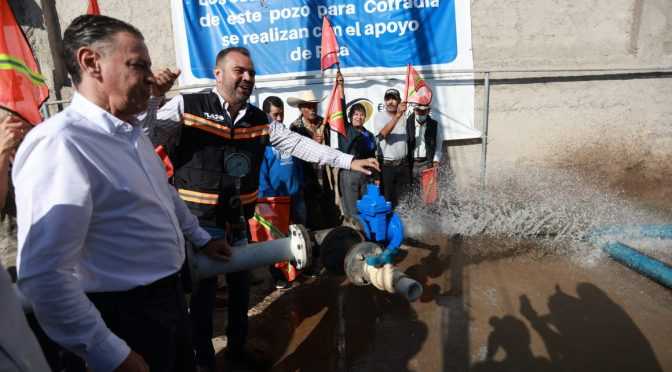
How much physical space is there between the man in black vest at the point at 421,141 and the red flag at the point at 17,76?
4.03m

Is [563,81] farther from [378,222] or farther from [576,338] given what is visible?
[378,222]

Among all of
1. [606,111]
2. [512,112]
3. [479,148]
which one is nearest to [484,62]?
[512,112]

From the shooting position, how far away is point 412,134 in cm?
543

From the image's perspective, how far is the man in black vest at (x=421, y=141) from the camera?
5441mm

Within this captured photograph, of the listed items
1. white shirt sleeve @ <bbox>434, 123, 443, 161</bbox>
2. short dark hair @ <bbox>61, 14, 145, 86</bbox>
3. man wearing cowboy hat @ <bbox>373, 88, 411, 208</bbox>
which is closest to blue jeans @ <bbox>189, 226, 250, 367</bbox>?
short dark hair @ <bbox>61, 14, 145, 86</bbox>

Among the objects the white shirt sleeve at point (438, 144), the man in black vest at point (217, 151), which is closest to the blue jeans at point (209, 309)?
the man in black vest at point (217, 151)

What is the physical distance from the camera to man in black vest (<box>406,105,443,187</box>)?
544 centimetres

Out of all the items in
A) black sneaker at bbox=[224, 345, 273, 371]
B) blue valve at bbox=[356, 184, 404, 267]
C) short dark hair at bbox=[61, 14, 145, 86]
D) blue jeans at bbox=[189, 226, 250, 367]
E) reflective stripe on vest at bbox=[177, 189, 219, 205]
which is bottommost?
black sneaker at bbox=[224, 345, 273, 371]

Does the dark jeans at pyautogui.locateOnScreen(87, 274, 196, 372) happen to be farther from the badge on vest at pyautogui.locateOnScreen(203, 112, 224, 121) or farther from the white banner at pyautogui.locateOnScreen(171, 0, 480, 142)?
the white banner at pyautogui.locateOnScreen(171, 0, 480, 142)

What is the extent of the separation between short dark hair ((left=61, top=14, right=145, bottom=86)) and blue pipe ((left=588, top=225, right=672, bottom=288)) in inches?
178

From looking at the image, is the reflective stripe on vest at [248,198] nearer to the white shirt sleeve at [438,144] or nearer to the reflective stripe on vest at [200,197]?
the reflective stripe on vest at [200,197]

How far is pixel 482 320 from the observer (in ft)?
10.9

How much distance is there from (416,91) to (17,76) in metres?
4.18

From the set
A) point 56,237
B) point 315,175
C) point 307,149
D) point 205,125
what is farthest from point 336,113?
point 56,237
